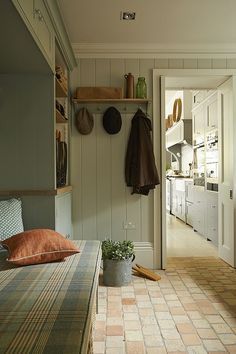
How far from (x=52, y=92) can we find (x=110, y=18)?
0.93m

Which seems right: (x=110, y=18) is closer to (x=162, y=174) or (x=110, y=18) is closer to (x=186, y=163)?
(x=162, y=174)

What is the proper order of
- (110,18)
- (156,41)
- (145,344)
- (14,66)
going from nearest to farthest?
(145,344), (14,66), (110,18), (156,41)

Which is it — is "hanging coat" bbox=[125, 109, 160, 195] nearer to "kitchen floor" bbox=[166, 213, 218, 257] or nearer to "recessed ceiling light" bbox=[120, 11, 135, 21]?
"recessed ceiling light" bbox=[120, 11, 135, 21]

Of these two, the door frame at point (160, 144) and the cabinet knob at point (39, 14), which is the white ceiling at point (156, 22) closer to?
the door frame at point (160, 144)

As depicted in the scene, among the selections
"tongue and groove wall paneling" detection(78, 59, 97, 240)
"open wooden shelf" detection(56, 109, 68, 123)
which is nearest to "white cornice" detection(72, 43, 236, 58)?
"tongue and groove wall paneling" detection(78, 59, 97, 240)

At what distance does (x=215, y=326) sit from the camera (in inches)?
82.0

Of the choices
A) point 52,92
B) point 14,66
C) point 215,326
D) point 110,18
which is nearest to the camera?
point 215,326

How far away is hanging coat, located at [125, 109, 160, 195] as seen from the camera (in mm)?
3195

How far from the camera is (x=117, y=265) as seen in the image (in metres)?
2.82

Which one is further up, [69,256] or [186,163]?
[186,163]

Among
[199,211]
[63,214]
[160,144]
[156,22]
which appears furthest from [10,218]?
[199,211]

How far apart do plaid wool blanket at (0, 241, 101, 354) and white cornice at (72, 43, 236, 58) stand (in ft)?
7.78

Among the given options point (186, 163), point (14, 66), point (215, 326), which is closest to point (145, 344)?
point (215, 326)

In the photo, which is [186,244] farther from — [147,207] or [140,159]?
[140,159]
